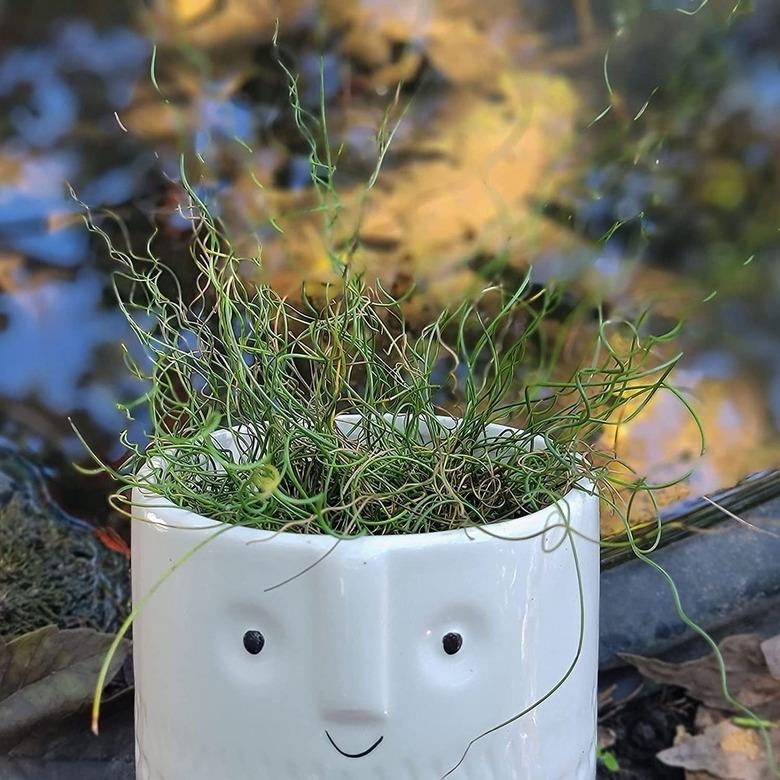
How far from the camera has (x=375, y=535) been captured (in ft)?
0.77

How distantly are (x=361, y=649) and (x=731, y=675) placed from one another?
302mm

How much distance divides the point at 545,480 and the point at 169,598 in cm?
13

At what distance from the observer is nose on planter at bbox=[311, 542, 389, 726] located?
0.72ft

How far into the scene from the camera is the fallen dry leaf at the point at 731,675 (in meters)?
0.42

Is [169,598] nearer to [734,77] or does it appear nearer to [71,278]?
[71,278]

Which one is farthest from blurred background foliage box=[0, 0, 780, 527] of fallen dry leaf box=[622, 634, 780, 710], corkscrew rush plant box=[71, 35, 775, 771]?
corkscrew rush plant box=[71, 35, 775, 771]

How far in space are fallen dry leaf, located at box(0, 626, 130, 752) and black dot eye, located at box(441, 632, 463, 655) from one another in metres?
0.24

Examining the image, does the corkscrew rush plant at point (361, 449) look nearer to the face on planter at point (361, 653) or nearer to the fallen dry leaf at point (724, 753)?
the face on planter at point (361, 653)

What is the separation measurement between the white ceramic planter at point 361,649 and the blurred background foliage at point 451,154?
29 cm

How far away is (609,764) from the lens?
1.38 feet

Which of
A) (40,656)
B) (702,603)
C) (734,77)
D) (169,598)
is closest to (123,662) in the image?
(40,656)

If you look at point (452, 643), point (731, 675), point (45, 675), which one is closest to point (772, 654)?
point (731, 675)

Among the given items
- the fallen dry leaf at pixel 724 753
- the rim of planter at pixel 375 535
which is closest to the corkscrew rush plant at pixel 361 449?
the rim of planter at pixel 375 535

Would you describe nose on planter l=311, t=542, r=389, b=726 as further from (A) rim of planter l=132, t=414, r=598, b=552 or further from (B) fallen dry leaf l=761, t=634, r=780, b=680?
(B) fallen dry leaf l=761, t=634, r=780, b=680
